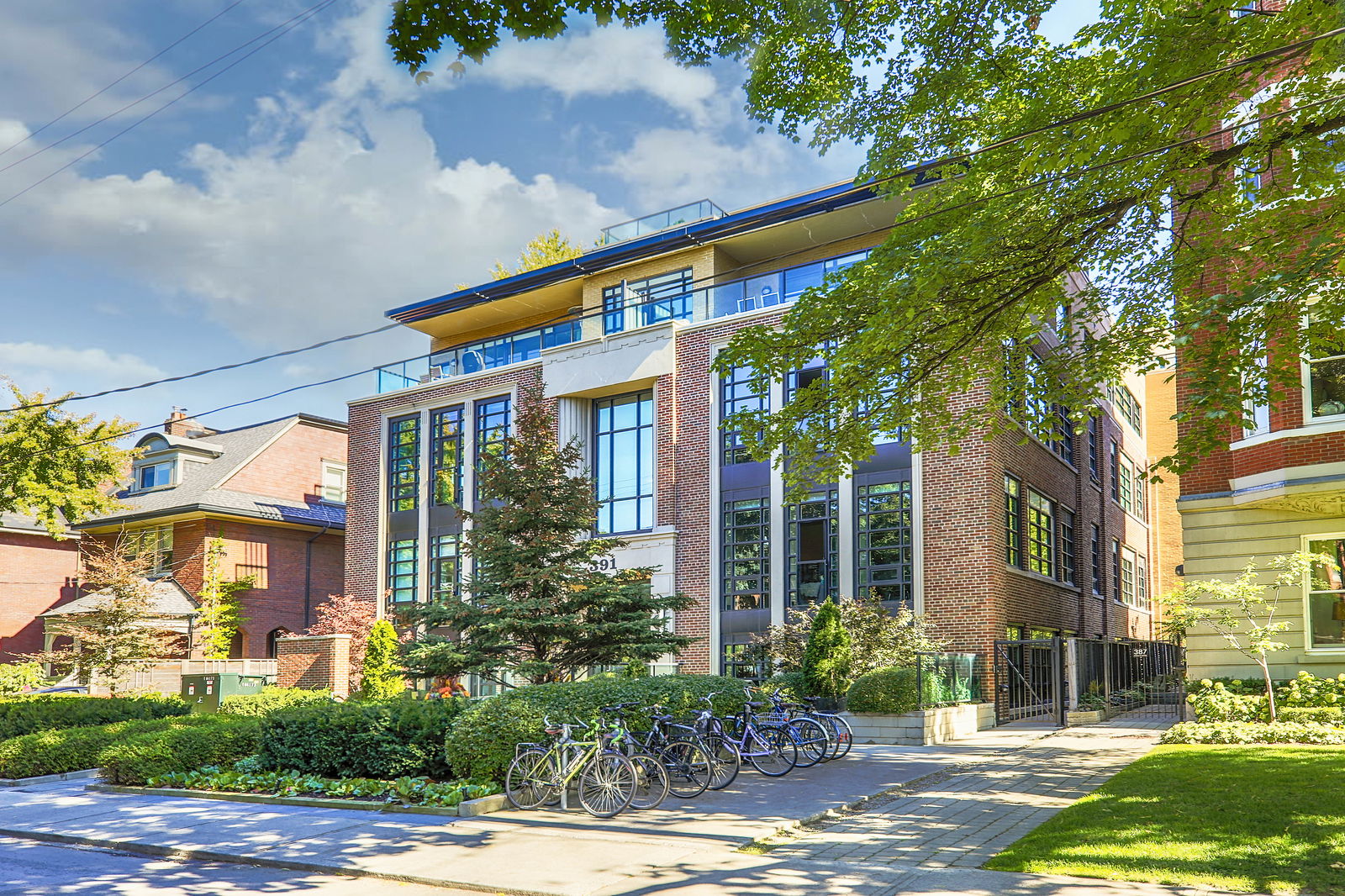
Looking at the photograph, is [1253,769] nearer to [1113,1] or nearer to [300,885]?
[1113,1]

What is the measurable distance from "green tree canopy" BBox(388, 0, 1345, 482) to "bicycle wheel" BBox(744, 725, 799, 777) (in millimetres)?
3798

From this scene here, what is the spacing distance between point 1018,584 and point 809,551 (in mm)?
5055

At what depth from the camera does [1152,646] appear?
34062 mm

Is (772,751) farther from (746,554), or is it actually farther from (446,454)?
(446,454)

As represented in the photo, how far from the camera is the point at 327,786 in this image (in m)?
13.3

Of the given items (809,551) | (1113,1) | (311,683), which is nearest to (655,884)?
(1113,1)

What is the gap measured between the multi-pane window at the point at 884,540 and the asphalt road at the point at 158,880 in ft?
56.8

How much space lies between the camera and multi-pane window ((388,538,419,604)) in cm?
3488

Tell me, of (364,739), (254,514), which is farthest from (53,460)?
(364,739)

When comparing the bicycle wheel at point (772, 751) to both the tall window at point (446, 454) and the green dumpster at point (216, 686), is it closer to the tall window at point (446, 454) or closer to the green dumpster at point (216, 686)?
the green dumpster at point (216, 686)

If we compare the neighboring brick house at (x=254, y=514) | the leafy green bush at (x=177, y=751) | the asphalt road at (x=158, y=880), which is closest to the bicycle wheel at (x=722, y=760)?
the asphalt road at (x=158, y=880)

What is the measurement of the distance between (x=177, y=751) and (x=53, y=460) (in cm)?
1549

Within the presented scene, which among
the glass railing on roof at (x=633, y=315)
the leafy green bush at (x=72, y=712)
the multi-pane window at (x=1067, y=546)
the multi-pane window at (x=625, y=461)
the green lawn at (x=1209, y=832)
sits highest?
the glass railing on roof at (x=633, y=315)

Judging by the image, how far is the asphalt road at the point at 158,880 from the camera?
28.3 ft
